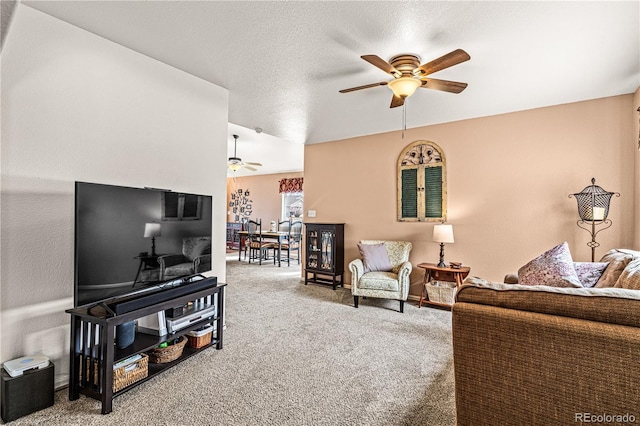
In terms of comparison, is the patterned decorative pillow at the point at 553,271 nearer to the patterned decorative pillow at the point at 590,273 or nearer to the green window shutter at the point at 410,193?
the patterned decorative pillow at the point at 590,273

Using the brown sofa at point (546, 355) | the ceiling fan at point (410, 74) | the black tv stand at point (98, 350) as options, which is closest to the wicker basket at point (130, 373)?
the black tv stand at point (98, 350)

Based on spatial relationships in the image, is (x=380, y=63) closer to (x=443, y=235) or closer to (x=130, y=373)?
(x=443, y=235)

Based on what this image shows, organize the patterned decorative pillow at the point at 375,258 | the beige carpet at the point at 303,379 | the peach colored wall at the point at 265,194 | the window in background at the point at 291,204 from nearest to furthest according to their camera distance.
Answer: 1. the beige carpet at the point at 303,379
2. the patterned decorative pillow at the point at 375,258
3. the window in background at the point at 291,204
4. the peach colored wall at the point at 265,194

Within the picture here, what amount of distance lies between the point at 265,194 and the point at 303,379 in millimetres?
8231

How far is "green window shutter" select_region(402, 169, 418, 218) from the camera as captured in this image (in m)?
4.58

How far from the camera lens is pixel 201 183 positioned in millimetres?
3053

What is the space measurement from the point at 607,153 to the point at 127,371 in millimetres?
4772

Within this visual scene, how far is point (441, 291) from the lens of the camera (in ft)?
13.0

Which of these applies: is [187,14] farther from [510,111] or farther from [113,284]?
[510,111]

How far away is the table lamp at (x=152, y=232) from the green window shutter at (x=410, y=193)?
3.40 metres

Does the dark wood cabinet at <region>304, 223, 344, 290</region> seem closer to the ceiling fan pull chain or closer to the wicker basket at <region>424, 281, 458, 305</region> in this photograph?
the wicker basket at <region>424, 281, 458, 305</region>

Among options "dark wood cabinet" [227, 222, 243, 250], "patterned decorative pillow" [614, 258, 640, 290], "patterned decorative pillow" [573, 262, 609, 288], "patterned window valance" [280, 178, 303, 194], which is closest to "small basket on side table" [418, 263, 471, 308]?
"patterned decorative pillow" [573, 262, 609, 288]

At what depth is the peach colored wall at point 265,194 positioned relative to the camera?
983cm

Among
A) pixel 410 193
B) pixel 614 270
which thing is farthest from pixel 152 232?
pixel 410 193
